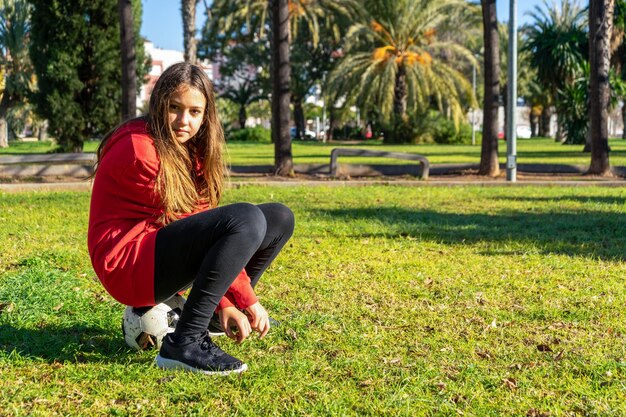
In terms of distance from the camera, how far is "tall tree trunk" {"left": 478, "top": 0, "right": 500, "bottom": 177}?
15898 millimetres

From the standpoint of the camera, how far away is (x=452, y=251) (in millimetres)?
6742

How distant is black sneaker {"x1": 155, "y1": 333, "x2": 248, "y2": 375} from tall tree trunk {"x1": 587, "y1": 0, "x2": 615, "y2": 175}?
45.6ft

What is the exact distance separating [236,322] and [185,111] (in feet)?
3.07

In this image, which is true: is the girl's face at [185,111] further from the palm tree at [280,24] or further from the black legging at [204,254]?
the palm tree at [280,24]

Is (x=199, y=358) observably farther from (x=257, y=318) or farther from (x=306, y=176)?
(x=306, y=176)

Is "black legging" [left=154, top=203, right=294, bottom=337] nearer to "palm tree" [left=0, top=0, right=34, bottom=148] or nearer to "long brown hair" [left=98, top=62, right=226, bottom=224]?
"long brown hair" [left=98, top=62, right=226, bottom=224]

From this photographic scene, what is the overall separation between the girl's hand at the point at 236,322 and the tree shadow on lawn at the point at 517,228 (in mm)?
4031

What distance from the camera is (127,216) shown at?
10.8ft

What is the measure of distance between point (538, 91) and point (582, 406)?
59772 mm

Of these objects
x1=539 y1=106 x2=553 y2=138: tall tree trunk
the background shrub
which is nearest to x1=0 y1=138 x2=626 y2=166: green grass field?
the background shrub

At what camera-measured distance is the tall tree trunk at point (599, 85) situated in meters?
15.9

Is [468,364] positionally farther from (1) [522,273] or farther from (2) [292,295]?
(1) [522,273]

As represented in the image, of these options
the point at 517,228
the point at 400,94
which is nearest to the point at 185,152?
the point at 517,228

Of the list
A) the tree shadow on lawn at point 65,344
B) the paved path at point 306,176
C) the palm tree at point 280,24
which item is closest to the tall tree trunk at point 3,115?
the palm tree at point 280,24
